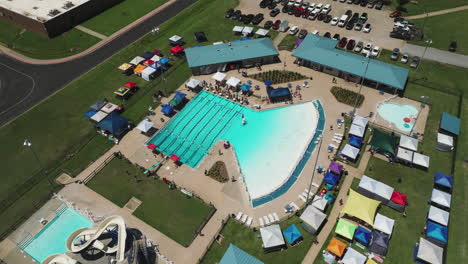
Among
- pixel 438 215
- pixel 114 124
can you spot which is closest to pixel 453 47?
pixel 438 215

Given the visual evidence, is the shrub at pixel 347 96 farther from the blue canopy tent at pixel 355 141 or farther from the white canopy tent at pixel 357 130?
the blue canopy tent at pixel 355 141

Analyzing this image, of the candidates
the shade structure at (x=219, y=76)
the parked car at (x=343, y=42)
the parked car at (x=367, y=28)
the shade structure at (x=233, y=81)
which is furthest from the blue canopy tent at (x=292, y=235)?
the parked car at (x=367, y=28)

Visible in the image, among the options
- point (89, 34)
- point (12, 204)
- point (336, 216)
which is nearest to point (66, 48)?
point (89, 34)

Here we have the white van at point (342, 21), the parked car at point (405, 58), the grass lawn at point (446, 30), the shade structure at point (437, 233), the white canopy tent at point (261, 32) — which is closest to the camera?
the shade structure at point (437, 233)

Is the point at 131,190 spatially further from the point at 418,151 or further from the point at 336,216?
the point at 418,151

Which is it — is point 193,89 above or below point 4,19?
above
